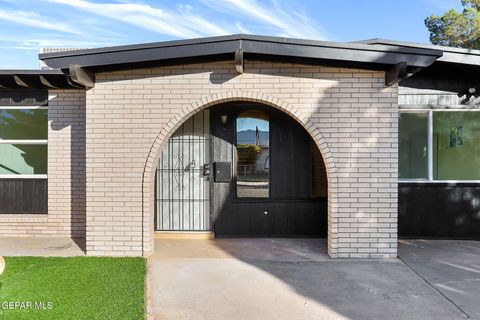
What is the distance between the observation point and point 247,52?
16.9 ft

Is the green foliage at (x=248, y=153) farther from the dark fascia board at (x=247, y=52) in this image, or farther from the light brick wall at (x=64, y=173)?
the light brick wall at (x=64, y=173)

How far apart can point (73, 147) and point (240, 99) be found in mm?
3243

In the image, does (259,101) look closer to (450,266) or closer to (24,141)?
(450,266)

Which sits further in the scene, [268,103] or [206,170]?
[206,170]

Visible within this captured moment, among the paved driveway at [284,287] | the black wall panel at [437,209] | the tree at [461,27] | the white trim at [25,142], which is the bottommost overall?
the paved driveway at [284,287]

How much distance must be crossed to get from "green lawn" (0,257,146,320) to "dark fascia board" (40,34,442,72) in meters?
2.69

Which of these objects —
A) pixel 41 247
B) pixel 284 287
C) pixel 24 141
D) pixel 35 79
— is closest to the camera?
pixel 284 287

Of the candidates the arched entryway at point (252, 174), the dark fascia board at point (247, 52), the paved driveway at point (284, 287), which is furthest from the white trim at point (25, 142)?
the paved driveway at point (284, 287)

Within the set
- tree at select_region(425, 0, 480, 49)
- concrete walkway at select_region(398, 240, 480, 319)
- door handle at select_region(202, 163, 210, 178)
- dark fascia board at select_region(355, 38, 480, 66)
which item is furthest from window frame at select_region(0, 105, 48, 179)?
tree at select_region(425, 0, 480, 49)

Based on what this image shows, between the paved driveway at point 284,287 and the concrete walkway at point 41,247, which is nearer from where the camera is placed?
the paved driveway at point 284,287

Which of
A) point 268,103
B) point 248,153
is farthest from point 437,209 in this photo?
point 268,103

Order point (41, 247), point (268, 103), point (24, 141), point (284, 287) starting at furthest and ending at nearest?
1. point (24, 141)
2. point (41, 247)
3. point (268, 103)
4. point (284, 287)

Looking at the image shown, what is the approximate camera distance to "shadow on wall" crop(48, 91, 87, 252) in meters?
6.75

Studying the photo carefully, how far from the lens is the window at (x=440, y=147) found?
22.4 feet
